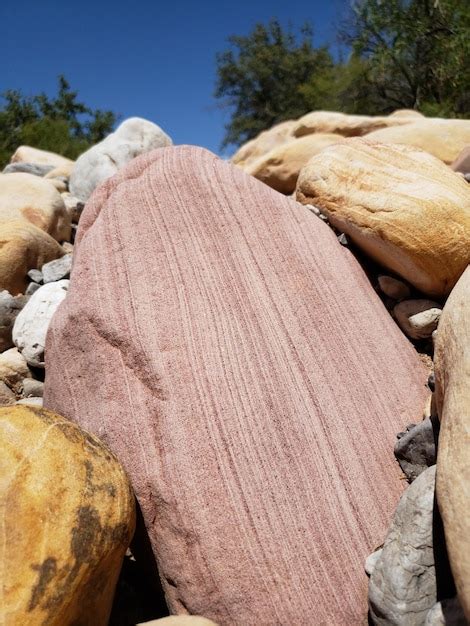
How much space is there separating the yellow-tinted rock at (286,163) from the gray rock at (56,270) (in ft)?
12.1

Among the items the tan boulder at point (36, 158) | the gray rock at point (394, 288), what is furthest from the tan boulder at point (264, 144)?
the gray rock at point (394, 288)

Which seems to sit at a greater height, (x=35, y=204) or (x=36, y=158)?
(x=35, y=204)

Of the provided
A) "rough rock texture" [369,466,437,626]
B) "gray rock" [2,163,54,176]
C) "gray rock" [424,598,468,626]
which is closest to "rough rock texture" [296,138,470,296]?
"rough rock texture" [369,466,437,626]

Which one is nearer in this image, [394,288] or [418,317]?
[418,317]

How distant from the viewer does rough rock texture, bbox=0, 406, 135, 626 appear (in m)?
2.26

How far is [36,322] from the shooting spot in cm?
472

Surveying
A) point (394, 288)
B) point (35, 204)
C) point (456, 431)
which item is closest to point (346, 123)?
point (35, 204)

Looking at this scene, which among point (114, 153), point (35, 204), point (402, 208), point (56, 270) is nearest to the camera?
point (402, 208)

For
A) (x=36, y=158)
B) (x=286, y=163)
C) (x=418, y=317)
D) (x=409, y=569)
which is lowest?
(x=409, y=569)

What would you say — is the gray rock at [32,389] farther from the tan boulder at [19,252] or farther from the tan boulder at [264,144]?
the tan boulder at [264,144]

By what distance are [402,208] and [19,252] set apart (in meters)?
3.70

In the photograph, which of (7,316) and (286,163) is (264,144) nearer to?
(286,163)

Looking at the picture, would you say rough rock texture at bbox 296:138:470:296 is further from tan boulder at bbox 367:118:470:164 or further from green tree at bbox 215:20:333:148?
green tree at bbox 215:20:333:148

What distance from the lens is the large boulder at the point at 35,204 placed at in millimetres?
6594
